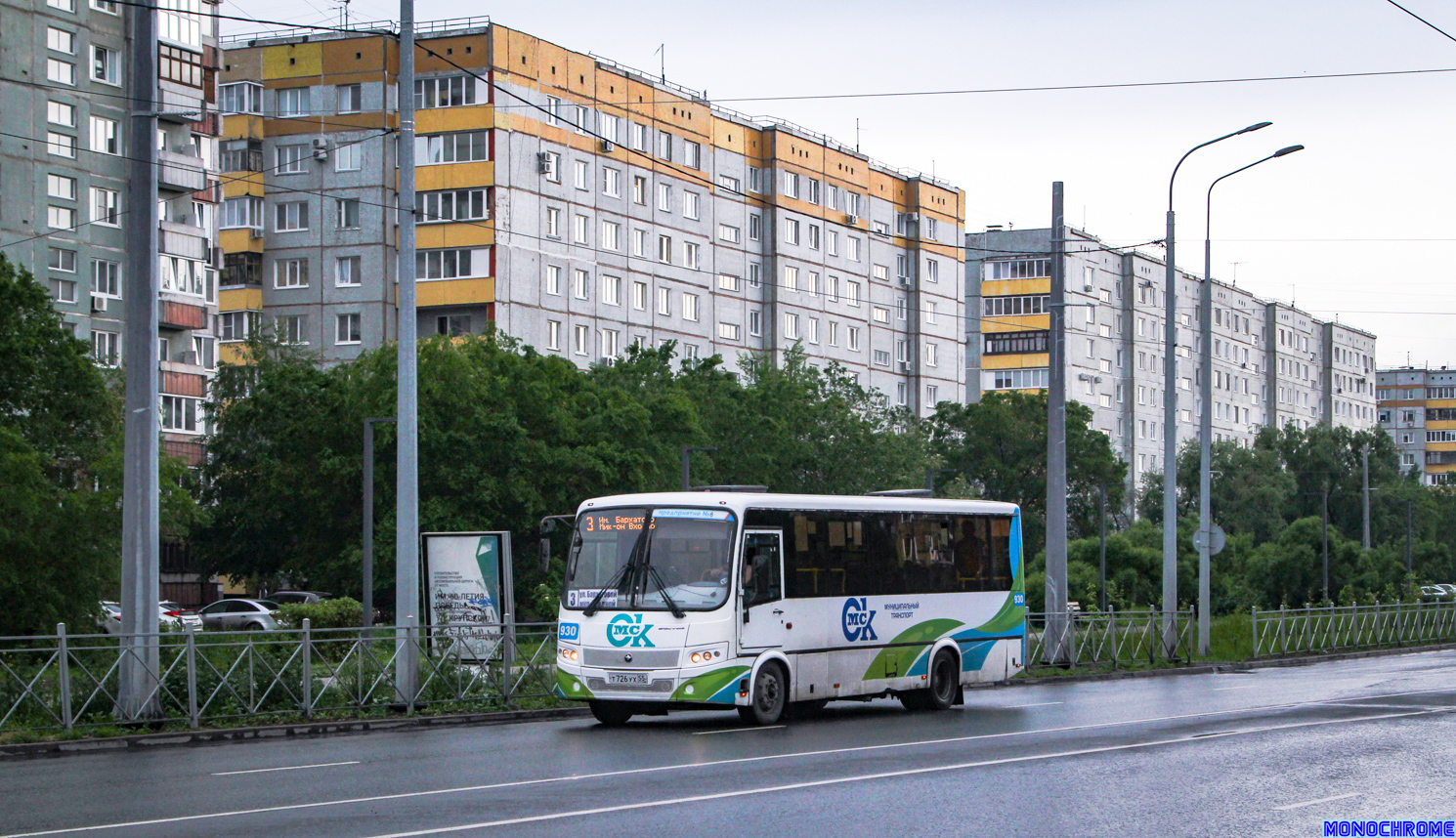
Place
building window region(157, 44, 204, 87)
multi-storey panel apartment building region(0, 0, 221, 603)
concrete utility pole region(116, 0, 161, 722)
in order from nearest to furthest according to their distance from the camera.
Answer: concrete utility pole region(116, 0, 161, 722) → multi-storey panel apartment building region(0, 0, 221, 603) → building window region(157, 44, 204, 87)

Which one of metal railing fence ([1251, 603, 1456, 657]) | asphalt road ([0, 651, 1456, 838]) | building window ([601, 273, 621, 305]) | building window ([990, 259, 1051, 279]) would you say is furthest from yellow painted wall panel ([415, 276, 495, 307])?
asphalt road ([0, 651, 1456, 838])

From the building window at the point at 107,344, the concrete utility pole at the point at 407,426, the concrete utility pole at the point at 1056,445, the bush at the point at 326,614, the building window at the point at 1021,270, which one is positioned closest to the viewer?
the concrete utility pole at the point at 407,426

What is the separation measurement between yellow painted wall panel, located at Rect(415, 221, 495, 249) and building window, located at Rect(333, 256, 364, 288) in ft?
11.7

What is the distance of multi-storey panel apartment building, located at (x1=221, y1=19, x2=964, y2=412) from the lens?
68062 millimetres

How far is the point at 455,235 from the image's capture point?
6812 cm

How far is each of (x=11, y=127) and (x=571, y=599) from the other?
47.0 meters

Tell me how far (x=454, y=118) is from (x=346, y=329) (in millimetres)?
9711

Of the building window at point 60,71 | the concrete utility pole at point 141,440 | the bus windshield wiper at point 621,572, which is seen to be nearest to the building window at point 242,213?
the building window at point 60,71

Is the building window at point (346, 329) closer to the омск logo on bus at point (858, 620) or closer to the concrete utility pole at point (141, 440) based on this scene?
the омск logo on bus at point (858, 620)

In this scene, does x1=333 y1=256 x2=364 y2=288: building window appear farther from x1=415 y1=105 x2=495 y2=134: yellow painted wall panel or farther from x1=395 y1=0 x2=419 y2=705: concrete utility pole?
x1=395 y1=0 x2=419 y2=705: concrete utility pole

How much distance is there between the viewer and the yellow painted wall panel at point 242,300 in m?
72.8

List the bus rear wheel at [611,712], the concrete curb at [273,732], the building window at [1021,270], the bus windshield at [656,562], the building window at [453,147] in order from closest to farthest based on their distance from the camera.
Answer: the concrete curb at [273,732]
the bus windshield at [656,562]
the bus rear wheel at [611,712]
the building window at [453,147]
the building window at [1021,270]

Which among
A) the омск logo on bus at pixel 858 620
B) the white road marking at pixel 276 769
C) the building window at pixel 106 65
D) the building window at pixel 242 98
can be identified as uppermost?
the building window at pixel 242 98

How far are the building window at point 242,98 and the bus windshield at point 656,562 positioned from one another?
57297 millimetres
